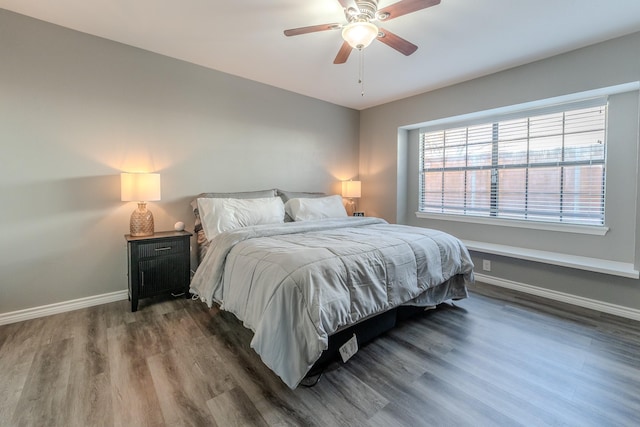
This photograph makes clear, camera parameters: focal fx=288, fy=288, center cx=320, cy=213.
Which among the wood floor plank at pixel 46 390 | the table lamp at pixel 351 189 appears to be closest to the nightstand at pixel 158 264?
the wood floor plank at pixel 46 390

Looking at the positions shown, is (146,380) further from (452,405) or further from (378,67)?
(378,67)

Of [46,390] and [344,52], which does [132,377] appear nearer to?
[46,390]

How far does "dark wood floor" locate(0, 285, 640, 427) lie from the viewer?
145cm

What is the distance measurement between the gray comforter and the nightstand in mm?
317

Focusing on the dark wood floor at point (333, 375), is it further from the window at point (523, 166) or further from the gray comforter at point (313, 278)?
the window at point (523, 166)

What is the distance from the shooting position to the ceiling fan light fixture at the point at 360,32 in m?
1.94

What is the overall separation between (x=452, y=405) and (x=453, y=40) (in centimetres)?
287

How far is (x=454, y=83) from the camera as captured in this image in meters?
3.67

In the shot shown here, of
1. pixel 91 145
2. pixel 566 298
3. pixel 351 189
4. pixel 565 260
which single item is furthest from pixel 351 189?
pixel 91 145

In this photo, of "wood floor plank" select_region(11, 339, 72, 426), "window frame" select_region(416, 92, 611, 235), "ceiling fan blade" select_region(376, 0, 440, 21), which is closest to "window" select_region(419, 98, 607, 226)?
"window frame" select_region(416, 92, 611, 235)

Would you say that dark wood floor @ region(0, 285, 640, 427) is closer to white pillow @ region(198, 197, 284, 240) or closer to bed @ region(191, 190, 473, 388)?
bed @ region(191, 190, 473, 388)

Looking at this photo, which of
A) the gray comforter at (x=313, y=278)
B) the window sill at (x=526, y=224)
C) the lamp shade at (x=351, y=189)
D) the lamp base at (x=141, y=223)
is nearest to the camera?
the gray comforter at (x=313, y=278)

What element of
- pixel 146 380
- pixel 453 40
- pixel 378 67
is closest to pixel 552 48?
pixel 453 40

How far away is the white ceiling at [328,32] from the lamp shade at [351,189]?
164 cm
